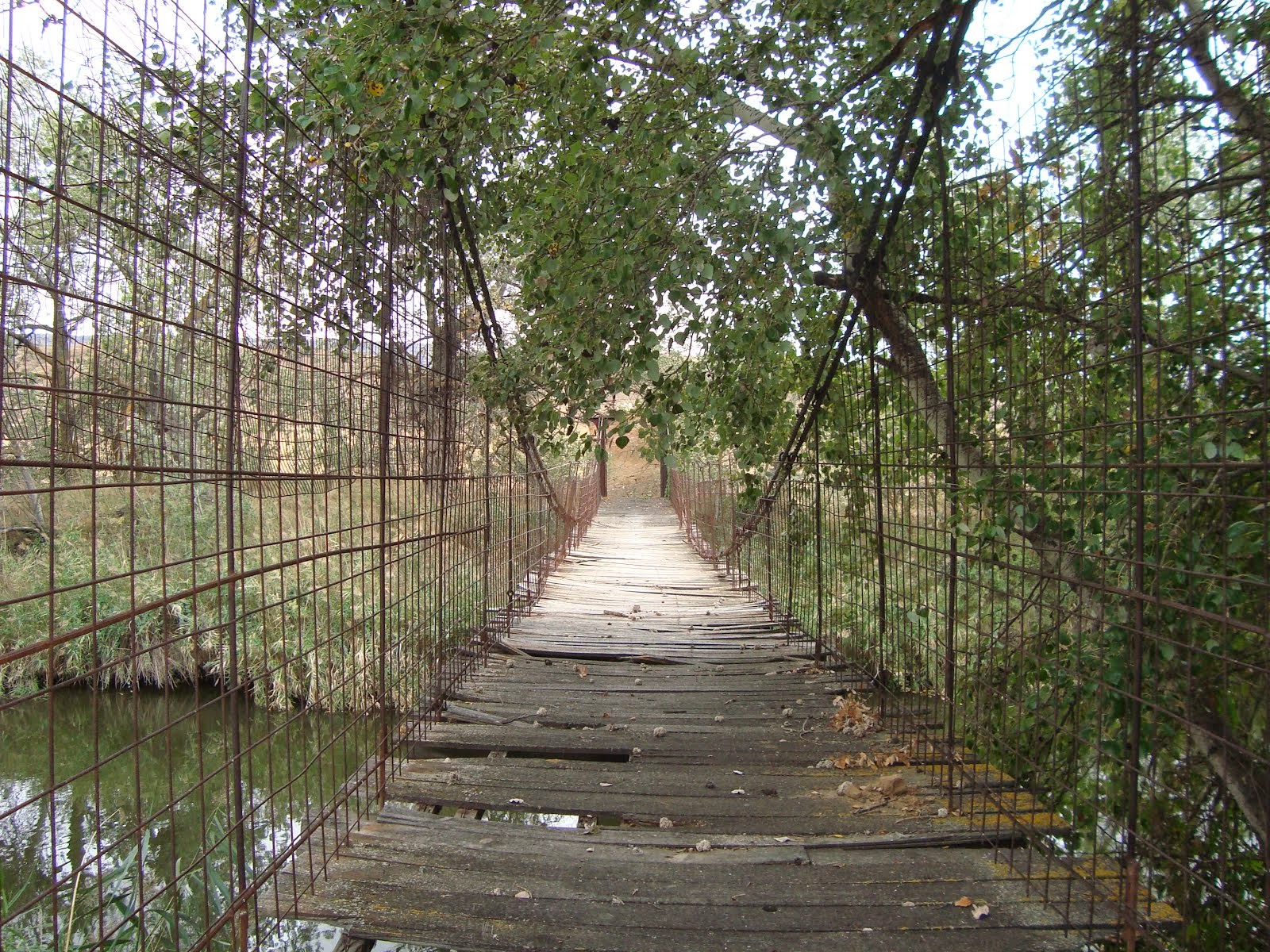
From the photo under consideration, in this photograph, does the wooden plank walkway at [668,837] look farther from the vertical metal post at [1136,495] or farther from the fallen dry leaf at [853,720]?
the vertical metal post at [1136,495]

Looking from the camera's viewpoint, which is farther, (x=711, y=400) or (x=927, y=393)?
(x=711, y=400)

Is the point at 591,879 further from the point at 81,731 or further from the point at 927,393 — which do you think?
the point at 81,731

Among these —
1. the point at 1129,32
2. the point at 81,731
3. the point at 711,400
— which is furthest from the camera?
the point at 81,731

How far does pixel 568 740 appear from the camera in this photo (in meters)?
4.01

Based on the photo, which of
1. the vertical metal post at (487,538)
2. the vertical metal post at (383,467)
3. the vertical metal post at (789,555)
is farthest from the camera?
the vertical metal post at (789,555)

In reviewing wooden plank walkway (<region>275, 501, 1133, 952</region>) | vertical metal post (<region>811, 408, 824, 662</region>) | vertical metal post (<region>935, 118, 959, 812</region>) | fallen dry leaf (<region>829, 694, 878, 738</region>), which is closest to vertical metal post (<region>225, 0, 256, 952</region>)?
wooden plank walkway (<region>275, 501, 1133, 952</region>)

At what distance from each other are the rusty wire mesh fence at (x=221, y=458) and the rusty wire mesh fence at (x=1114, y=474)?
6.89ft

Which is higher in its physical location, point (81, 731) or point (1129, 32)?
point (1129, 32)

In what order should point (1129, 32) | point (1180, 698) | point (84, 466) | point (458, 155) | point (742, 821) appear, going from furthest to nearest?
point (458, 155) → point (742, 821) → point (1180, 698) → point (1129, 32) → point (84, 466)

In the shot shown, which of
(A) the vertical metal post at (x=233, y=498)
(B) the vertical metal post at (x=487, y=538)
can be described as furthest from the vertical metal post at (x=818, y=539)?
(A) the vertical metal post at (x=233, y=498)

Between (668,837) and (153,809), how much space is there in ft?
15.7

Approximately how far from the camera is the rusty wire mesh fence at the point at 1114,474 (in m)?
2.19

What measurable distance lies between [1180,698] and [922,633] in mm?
1073

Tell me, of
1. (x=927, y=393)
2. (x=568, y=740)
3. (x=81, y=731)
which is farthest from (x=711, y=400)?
(x=81, y=731)
